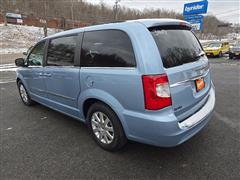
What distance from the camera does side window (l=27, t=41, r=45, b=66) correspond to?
3888 millimetres

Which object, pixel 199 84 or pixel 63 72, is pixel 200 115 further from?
pixel 63 72

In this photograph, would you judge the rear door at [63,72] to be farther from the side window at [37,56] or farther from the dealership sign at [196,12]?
the dealership sign at [196,12]

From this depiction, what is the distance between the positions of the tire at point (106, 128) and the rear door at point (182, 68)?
2.76 feet

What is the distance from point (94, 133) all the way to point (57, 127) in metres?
1.07

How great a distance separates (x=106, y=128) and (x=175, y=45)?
1548mm

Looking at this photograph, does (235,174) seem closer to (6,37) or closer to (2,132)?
(2,132)

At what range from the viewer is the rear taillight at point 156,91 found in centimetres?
211

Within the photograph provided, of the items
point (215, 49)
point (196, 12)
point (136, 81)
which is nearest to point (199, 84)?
point (136, 81)

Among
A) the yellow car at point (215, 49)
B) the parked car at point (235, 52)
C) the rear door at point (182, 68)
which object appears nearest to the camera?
the rear door at point (182, 68)

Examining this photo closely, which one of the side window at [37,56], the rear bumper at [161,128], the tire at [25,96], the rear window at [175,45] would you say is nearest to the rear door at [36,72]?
the side window at [37,56]

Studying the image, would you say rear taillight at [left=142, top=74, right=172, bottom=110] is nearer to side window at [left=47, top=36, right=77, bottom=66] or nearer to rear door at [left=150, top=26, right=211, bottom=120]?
rear door at [left=150, top=26, right=211, bottom=120]

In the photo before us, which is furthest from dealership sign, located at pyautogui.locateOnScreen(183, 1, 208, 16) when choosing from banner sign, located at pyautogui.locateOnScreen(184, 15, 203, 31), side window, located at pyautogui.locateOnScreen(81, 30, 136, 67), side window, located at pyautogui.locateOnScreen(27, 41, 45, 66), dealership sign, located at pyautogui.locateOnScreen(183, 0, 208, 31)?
side window, located at pyautogui.locateOnScreen(81, 30, 136, 67)

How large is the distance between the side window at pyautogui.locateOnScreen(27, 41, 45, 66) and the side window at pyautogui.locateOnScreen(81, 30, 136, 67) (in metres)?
1.48

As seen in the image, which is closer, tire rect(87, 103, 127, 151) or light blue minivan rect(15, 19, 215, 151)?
light blue minivan rect(15, 19, 215, 151)
